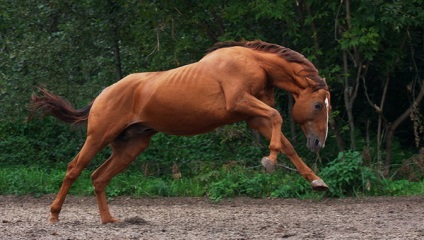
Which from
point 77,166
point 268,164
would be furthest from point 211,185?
point 268,164

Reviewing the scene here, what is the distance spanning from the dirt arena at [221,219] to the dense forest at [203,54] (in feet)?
6.73

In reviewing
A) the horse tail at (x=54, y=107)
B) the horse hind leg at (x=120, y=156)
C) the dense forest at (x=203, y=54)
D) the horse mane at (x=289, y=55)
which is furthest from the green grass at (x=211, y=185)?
the horse mane at (x=289, y=55)

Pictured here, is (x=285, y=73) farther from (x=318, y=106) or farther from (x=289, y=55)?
(x=318, y=106)

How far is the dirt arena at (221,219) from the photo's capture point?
28.1ft

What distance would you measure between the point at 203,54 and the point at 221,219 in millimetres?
4798

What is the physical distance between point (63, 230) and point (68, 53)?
709 centimetres

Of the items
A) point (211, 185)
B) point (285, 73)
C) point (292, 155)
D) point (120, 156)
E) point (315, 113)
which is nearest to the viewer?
point (292, 155)

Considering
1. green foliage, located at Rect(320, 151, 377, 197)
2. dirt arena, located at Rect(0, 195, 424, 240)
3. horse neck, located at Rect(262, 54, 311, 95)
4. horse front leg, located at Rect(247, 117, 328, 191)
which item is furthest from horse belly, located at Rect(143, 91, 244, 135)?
green foliage, located at Rect(320, 151, 377, 197)

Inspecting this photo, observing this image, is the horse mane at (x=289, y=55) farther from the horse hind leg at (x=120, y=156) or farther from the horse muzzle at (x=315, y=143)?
the horse hind leg at (x=120, y=156)

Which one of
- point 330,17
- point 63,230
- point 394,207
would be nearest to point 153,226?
point 63,230

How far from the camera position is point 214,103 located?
962 cm

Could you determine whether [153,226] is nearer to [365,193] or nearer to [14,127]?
[365,193]

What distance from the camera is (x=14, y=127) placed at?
16.3m

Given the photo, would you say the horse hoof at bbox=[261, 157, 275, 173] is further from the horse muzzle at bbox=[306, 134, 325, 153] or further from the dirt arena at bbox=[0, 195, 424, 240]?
the horse muzzle at bbox=[306, 134, 325, 153]
